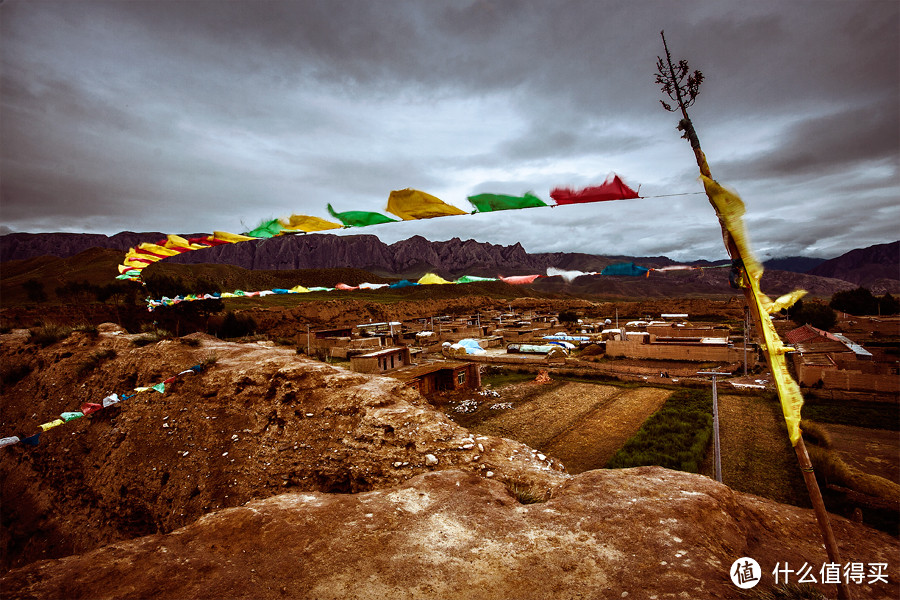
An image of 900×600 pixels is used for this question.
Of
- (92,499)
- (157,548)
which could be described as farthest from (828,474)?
(92,499)

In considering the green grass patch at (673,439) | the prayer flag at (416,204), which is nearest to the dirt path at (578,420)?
the green grass patch at (673,439)

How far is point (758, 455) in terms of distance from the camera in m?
17.4

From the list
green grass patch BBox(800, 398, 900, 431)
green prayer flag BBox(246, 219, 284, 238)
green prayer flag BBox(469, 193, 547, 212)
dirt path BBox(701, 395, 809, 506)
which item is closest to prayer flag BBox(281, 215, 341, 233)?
green prayer flag BBox(246, 219, 284, 238)

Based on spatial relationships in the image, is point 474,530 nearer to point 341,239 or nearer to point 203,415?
point 203,415

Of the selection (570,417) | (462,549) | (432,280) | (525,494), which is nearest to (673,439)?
(570,417)

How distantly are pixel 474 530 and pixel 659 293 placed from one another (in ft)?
596

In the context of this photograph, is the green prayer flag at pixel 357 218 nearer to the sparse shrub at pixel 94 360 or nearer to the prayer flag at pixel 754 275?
the prayer flag at pixel 754 275

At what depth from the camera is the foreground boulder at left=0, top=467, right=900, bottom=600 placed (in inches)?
174

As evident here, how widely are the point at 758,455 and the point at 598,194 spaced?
1888 centimetres

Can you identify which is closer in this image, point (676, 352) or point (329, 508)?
point (329, 508)

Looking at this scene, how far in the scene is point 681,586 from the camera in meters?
4.35

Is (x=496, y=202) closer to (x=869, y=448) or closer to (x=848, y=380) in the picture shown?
(x=869, y=448)

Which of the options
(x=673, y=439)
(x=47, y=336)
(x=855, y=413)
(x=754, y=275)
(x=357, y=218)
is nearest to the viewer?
(x=754, y=275)

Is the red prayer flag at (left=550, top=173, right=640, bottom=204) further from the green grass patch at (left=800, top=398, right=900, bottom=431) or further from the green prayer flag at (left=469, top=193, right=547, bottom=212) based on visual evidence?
the green grass patch at (left=800, top=398, right=900, bottom=431)
